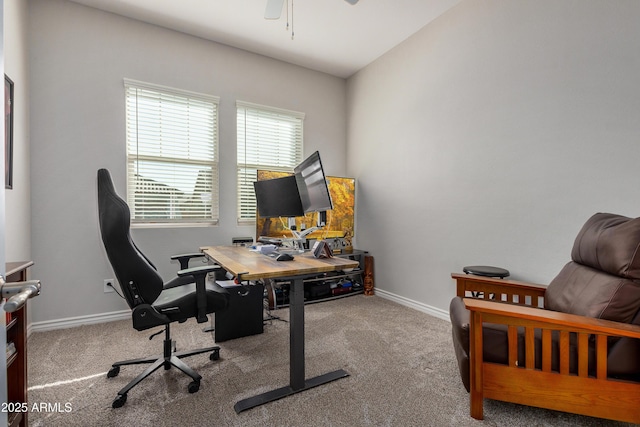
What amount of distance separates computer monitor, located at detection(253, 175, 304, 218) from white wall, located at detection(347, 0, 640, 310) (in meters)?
1.50

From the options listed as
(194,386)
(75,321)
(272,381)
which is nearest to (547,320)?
(272,381)

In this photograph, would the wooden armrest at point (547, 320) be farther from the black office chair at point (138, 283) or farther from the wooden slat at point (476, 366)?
the black office chair at point (138, 283)

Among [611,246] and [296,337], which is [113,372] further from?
[611,246]

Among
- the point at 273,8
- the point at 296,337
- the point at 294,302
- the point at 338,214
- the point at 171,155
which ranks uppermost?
the point at 273,8

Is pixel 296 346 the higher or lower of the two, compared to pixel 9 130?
lower

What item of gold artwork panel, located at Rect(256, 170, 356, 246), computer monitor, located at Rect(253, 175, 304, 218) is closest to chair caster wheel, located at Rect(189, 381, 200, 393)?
computer monitor, located at Rect(253, 175, 304, 218)

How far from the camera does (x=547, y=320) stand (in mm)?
1399

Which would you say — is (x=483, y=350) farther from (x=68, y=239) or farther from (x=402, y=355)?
(x=68, y=239)

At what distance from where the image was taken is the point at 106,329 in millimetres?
2746

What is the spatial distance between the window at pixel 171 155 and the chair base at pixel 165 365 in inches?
63.4

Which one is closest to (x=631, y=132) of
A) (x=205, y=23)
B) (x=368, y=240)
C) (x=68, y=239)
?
(x=368, y=240)

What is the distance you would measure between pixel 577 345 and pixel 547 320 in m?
0.27

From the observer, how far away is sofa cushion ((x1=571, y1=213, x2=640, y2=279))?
56.7 inches

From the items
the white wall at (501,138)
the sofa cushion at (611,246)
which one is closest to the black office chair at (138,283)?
the sofa cushion at (611,246)
